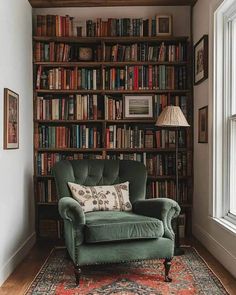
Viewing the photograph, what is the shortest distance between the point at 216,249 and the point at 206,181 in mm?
689

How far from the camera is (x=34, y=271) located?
11.1 ft

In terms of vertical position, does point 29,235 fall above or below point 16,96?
below

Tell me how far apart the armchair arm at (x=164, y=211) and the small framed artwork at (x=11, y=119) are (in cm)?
128

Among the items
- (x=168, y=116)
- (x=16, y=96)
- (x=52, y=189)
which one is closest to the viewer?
(x=16, y=96)

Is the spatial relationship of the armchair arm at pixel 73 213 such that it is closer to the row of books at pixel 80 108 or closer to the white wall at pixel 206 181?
the white wall at pixel 206 181

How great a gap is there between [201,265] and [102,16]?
2932 mm

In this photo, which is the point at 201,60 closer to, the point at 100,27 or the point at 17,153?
the point at 100,27

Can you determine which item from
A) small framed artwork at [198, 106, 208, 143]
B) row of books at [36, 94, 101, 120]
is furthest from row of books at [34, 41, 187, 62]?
small framed artwork at [198, 106, 208, 143]

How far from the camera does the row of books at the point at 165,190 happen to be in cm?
453

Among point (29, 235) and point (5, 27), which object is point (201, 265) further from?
point (5, 27)

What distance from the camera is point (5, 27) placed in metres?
3.32

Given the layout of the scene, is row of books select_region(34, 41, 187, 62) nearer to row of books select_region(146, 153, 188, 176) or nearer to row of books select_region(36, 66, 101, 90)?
row of books select_region(36, 66, 101, 90)

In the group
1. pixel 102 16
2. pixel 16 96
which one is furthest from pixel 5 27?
pixel 102 16

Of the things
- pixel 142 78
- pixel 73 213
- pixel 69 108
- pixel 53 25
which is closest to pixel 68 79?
pixel 69 108
